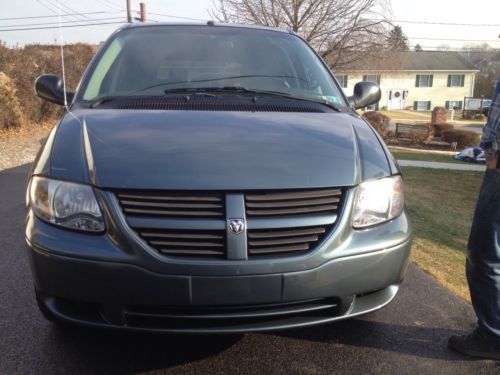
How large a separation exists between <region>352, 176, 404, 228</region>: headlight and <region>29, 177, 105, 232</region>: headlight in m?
1.16

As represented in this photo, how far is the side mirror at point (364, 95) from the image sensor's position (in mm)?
3693

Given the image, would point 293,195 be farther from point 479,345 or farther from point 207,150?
point 479,345

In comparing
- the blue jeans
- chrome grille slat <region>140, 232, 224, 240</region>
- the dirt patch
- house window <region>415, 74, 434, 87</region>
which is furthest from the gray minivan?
house window <region>415, 74, 434, 87</region>

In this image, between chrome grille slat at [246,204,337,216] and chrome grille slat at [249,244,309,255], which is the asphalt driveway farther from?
chrome grille slat at [246,204,337,216]

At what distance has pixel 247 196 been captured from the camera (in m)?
2.06

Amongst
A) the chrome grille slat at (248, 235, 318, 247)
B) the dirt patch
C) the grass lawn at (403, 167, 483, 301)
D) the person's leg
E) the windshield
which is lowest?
the grass lawn at (403, 167, 483, 301)

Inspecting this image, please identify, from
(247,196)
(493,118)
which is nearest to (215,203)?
(247,196)

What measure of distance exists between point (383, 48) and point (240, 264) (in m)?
18.3

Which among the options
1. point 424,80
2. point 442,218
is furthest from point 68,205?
point 424,80

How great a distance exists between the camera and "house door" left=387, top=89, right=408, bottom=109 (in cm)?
5128

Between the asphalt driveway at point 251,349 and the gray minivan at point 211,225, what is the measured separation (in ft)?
1.20

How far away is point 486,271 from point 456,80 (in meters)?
56.7

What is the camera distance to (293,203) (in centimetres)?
210

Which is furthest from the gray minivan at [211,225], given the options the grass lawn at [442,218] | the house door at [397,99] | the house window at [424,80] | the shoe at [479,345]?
the house window at [424,80]
